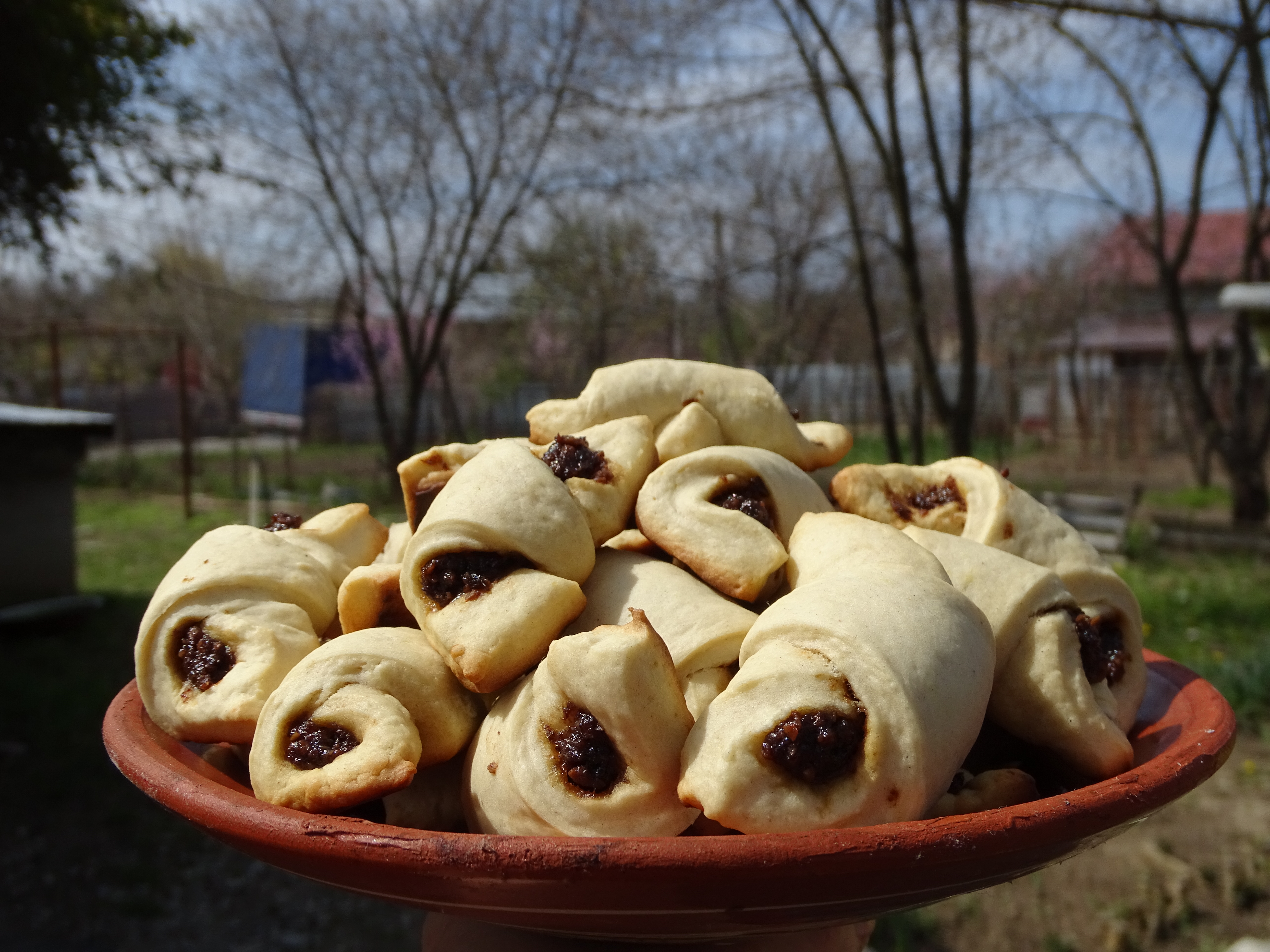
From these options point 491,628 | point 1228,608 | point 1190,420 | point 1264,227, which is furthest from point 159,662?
point 1190,420

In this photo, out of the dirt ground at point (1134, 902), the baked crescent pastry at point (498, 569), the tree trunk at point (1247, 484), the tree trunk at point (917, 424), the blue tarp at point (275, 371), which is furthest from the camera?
the blue tarp at point (275, 371)

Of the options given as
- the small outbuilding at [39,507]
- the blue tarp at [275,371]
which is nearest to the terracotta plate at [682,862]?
the small outbuilding at [39,507]

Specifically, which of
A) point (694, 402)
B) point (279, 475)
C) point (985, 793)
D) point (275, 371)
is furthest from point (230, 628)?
point (279, 475)

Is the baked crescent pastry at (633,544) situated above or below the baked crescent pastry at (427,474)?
below

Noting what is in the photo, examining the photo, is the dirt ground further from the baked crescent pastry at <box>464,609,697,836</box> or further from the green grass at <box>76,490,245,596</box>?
the green grass at <box>76,490,245,596</box>

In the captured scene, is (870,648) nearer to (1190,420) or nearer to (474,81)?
(474,81)

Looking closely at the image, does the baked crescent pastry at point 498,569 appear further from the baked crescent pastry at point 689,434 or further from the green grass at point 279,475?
the green grass at point 279,475

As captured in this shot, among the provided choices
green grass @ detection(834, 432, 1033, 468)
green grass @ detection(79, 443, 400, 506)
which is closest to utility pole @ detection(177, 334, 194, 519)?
green grass @ detection(79, 443, 400, 506)

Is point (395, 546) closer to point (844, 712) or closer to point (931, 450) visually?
point (844, 712)
